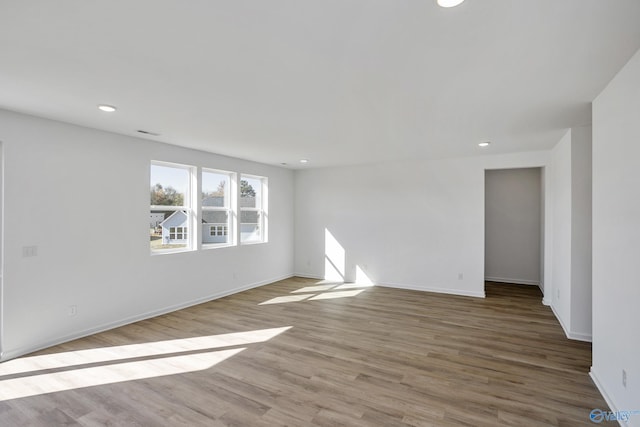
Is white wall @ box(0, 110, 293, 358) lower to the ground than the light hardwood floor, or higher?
higher

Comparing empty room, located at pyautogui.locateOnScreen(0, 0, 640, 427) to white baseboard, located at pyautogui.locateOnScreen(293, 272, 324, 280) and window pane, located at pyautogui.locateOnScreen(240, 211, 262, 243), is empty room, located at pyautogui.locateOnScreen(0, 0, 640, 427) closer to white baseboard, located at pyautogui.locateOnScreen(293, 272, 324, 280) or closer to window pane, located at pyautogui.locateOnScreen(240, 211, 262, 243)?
window pane, located at pyautogui.locateOnScreen(240, 211, 262, 243)

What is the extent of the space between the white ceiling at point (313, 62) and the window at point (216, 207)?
1.82m

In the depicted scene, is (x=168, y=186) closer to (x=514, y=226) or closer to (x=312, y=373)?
(x=312, y=373)

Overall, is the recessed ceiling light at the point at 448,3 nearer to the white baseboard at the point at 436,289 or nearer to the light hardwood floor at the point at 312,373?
the light hardwood floor at the point at 312,373

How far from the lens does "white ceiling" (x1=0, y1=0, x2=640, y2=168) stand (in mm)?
1524

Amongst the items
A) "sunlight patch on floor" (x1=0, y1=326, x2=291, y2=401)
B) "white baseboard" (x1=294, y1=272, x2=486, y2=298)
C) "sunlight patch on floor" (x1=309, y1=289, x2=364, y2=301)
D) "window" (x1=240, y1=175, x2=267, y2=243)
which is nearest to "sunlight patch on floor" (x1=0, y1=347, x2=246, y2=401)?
"sunlight patch on floor" (x1=0, y1=326, x2=291, y2=401)

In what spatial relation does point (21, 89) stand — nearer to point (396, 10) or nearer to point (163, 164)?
point (163, 164)

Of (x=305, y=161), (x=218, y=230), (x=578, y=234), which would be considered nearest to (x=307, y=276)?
(x=218, y=230)

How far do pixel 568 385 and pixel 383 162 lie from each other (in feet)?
14.5

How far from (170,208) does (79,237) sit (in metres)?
1.29

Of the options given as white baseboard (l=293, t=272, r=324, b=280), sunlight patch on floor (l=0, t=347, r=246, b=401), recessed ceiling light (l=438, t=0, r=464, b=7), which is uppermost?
recessed ceiling light (l=438, t=0, r=464, b=7)

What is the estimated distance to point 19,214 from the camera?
10.3 feet

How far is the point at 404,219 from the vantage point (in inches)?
238

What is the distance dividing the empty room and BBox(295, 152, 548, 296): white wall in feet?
0.19
